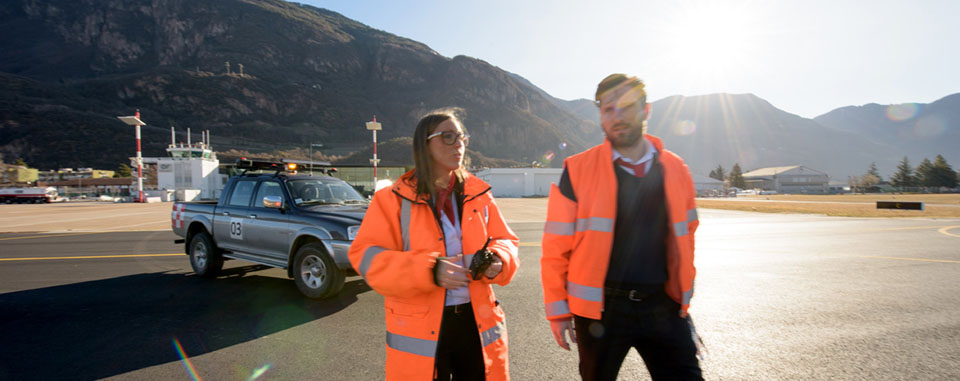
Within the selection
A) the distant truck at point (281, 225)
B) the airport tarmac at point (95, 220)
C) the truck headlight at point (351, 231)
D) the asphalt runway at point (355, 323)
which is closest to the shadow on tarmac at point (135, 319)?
the asphalt runway at point (355, 323)

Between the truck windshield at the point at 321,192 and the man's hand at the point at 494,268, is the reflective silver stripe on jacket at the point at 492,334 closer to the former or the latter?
the man's hand at the point at 494,268

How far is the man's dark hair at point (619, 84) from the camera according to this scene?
1.72m

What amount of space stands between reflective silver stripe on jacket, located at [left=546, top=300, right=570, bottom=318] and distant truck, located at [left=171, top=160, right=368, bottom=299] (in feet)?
11.0

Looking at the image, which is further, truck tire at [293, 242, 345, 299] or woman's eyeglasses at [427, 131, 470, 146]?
truck tire at [293, 242, 345, 299]

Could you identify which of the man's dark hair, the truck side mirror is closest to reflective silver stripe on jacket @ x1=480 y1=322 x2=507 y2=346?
the man's dark hair

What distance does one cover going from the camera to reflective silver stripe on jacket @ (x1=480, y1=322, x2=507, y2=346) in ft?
5.64

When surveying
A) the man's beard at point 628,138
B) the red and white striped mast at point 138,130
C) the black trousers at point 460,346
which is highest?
the red and white striped mast at point 138,130

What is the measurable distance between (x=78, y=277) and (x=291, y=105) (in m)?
189

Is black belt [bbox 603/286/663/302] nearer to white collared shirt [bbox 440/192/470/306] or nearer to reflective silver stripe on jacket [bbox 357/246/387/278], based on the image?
white collared shirt [bbox 440/192/470/306]

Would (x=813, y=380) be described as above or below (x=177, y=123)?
below

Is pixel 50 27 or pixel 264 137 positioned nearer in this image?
pixel 264 137

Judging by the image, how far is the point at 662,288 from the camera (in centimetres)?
164

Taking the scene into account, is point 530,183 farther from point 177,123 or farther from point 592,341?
point 177,123

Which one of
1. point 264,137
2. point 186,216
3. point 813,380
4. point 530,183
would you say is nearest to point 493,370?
point 813,380
